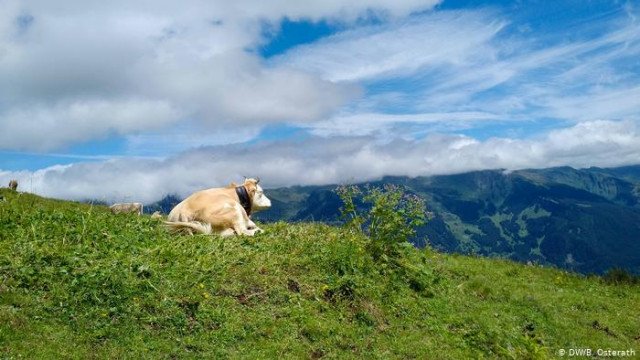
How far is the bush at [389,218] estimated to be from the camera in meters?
14.9

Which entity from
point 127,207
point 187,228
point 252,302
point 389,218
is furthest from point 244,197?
point 252,302

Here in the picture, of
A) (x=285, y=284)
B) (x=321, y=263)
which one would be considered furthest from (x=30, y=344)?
(x=321, y=263)

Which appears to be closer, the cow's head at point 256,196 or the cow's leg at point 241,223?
the cow's leg at point 241,223

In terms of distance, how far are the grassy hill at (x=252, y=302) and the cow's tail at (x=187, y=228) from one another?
0.45 m

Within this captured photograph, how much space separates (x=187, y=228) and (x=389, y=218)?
580cm

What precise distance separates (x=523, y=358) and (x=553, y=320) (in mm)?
3276

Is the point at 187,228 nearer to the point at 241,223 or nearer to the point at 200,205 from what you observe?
the point at 200,205

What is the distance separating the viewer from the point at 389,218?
15.1 meters

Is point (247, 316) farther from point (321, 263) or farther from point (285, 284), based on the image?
point (321, 263)

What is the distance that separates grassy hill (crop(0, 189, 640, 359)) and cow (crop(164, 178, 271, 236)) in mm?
813

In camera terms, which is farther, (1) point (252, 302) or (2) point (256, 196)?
(2) point (256, 196)

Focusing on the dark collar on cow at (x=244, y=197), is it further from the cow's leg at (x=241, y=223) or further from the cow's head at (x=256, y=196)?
the cow's leg at (x=241, y=223)

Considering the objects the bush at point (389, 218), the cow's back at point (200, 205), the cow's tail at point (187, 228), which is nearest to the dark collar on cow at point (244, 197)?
the cow's back at point (200, 205)

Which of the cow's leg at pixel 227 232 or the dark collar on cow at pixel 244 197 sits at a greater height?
the dark collar on cow at pixel 244 197
